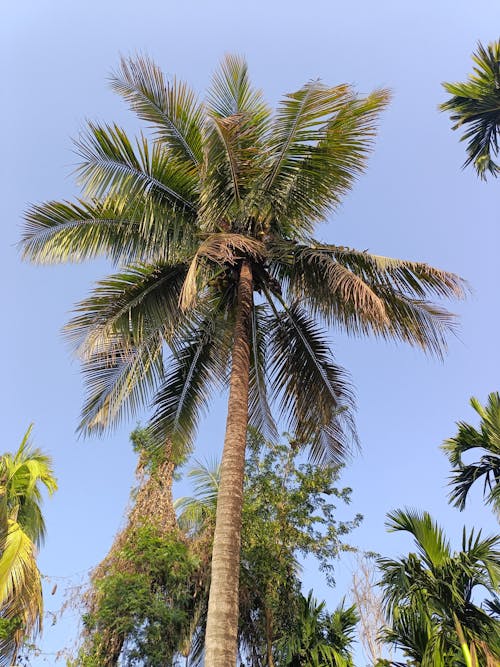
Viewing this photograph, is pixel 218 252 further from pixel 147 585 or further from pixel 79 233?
pixel 147 585

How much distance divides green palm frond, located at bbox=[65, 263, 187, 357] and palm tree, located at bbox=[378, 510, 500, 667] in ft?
17.5

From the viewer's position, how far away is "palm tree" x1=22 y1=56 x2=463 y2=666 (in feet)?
26.4

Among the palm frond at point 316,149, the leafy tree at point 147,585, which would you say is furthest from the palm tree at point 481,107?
the leafy tree at point 147,585

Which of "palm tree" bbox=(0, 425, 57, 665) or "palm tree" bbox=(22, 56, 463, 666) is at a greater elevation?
"palm tree" bbox=(22, 56, 463, 666)

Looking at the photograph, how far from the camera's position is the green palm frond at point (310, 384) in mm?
9602

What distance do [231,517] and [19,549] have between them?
3722mm

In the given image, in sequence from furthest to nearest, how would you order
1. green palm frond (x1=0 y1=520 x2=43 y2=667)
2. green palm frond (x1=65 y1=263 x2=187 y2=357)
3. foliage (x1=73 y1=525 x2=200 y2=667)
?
foliage (x1=73 y1=525 x2=200 y2=667) < green palm frond (x1=65 y1=263 x2=187 y2=357) < green palm frond (x1=0 y1=520 x2=43 y2=667)

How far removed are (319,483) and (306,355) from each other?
3.60 meters

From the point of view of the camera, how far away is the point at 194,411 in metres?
10.3

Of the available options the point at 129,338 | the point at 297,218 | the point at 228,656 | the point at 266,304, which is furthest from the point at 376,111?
the point at 228,656

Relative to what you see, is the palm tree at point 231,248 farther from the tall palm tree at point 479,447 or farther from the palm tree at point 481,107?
the palm tree at point 481,107

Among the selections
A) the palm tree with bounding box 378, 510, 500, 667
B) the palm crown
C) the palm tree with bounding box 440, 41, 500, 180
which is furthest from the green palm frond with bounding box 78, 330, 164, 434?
the palm tree with bounding box 440, 41, 500, 180

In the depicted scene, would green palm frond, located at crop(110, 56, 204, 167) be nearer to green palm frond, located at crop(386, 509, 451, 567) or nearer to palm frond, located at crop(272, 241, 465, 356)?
palm frond, located at crop(272, 241, 465, 356)

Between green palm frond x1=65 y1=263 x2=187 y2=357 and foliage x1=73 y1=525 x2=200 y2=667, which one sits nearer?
green palm frond x1=65 y1=263 x2=187 y2=357
